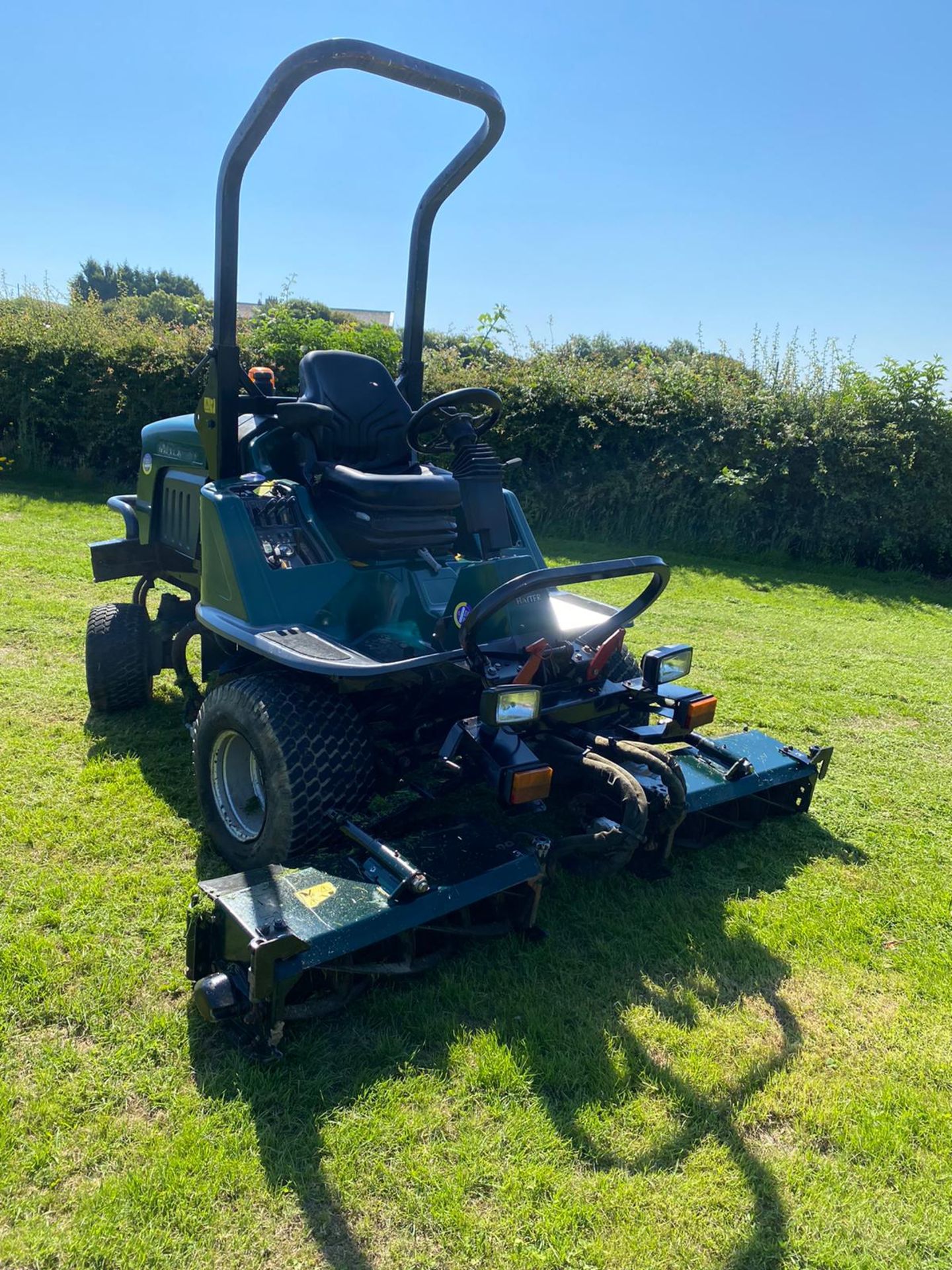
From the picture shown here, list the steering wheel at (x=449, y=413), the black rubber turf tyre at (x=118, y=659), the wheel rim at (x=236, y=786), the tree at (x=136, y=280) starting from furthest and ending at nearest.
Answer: the tree at (x=136, y=280) < the black rubber turf tyre at (x=118, y=659) < the steering wheel at (x=449, y=413) < the wheel rim at (x=236, y=786)

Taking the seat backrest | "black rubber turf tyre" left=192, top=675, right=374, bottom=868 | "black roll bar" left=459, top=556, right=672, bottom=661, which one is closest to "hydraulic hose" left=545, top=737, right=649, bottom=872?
"black roll bar" left=459, top=556, right=672, bottom=661

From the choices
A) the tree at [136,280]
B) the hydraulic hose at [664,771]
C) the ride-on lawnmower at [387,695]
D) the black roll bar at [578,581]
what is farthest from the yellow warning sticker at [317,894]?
the tree at [136,280]

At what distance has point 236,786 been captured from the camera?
3459 mm

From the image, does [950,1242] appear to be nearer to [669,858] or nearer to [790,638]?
[669,858]

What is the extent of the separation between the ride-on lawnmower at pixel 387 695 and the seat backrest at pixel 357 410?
0.01m

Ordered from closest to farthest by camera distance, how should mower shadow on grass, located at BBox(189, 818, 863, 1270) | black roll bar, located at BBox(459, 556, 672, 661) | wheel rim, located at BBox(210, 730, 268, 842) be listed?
mower shadow on grass, located at BBox(189, 818, 863, 1270)
black roll bar, located at BBox(459, 556, 672, 661)
wheel rim, located at BBox(210, 730, 268, 842)

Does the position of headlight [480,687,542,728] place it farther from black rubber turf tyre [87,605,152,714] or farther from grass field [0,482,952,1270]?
black rubber turf tyre [87,605,152,714]

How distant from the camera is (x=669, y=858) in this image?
3.56m

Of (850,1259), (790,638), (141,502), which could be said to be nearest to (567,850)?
(850,1259)

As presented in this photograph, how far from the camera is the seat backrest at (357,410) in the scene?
3.98 m

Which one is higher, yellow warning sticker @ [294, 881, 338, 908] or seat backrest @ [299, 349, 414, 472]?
seat backrest @ [299, 349, 414, 472]

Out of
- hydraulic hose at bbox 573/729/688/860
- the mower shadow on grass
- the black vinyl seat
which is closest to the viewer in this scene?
the mower shadow on grass

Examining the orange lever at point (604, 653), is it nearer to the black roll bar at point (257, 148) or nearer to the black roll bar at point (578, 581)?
the black roll bar at point (578, 581)

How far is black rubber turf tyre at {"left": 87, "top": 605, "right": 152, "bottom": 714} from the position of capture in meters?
4.62
